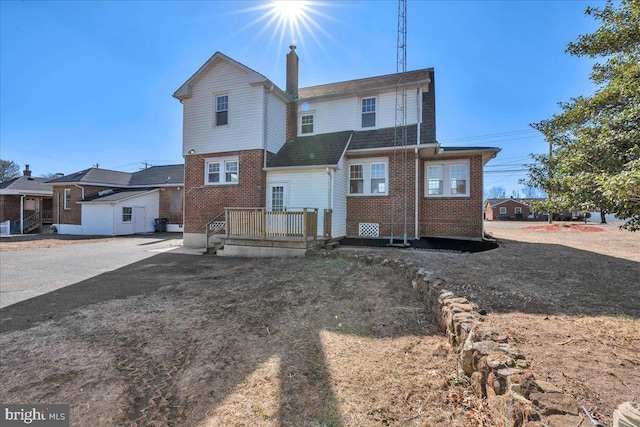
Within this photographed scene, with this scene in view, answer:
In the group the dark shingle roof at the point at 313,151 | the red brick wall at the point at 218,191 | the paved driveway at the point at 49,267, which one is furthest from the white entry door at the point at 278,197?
the paved driveway at the point at 49,267

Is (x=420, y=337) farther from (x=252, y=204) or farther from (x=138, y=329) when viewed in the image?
(x=252, y=204)

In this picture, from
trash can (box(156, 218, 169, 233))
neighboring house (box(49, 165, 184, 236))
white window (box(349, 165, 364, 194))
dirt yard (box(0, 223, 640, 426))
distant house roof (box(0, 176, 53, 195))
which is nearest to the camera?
dirt yard (box(0, 223, 640, 426))

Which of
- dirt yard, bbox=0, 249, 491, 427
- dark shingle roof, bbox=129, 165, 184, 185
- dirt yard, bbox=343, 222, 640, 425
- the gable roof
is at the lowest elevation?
dirt yard, bbox=0, 249, 491, 427

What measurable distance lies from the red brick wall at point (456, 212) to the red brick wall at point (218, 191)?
22.9 ft

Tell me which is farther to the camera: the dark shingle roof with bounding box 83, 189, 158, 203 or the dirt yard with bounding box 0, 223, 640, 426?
the dark shingle roof with bounding box 83, 189, 158, 203

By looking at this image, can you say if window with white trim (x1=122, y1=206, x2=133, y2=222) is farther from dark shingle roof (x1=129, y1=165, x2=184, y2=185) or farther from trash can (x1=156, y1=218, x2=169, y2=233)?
dark shingle roof (x1=129, y1=165, x2=184, y2=185)

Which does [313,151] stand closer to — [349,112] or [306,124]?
[306,124]

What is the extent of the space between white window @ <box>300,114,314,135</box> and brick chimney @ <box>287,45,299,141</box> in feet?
1.06

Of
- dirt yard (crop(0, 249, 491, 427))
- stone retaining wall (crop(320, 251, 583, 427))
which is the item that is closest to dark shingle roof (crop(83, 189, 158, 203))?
dirt yard (crop(0, 249, 491, 427))

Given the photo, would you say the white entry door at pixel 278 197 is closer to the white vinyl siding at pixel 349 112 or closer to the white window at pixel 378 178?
the white vinyl siding at pixel 349 112

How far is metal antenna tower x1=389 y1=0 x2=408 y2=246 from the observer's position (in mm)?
10453

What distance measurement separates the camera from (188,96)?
12.9m

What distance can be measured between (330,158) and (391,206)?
325 centimetres

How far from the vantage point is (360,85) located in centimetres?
1354
